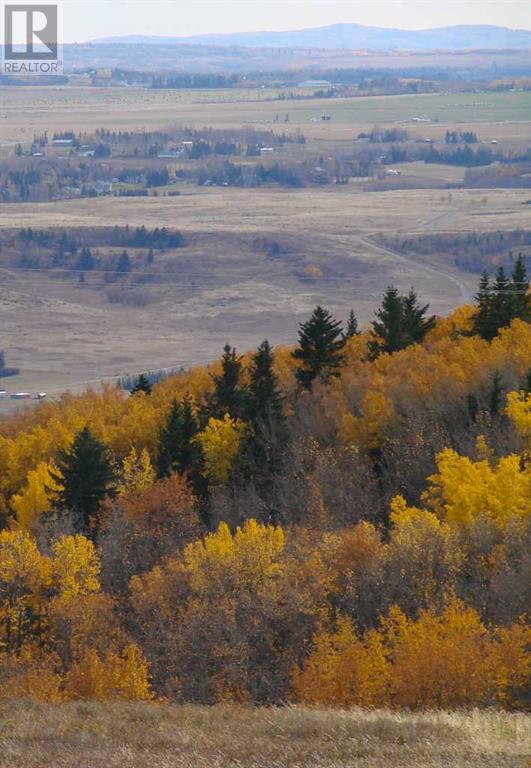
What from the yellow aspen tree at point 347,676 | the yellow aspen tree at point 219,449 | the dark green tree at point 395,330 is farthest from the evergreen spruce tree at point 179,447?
the yellow aspen tree at point 347,676

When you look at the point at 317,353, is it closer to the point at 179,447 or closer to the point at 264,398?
the point at 264,398

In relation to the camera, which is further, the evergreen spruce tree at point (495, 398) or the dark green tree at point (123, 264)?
the dark green tree at point (123, 264)

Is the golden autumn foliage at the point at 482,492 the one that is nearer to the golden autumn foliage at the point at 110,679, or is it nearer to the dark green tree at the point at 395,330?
the golden autumn foliage at the point at 110,679

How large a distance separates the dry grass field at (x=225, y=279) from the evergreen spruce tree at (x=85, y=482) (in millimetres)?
50837

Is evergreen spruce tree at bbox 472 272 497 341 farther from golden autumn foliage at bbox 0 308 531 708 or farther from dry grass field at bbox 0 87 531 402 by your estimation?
dry grass field at bbox 0 87 531 402

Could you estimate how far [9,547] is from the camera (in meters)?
33.6

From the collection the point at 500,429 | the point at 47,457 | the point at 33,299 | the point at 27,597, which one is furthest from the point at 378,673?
the point at 33,299

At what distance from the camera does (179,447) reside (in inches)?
1677

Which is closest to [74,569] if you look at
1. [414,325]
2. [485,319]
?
[485,319]

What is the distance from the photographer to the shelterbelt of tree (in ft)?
85.9

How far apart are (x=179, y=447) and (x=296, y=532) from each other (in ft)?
28.4

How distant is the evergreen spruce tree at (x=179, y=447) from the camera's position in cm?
4250

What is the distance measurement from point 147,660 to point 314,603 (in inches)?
143

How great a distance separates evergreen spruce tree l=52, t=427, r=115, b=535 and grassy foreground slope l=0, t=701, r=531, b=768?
736 inches
